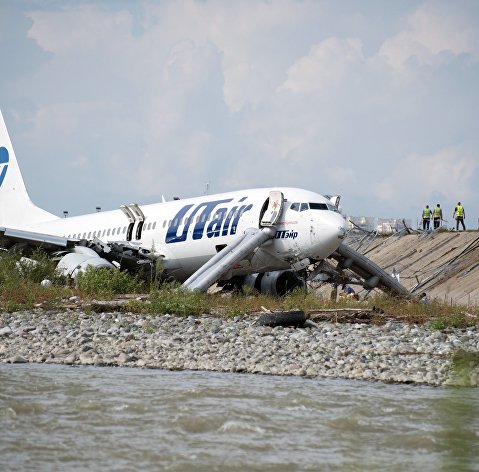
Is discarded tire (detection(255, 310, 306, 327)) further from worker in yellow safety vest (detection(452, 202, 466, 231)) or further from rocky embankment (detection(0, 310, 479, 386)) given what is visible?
worker in yellow safety vest (detection(452, 202, 466, 231))

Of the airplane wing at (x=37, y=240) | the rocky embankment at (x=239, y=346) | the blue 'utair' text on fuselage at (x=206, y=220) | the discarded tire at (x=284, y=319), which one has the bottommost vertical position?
the rocky embankment at (x=239, y=346)

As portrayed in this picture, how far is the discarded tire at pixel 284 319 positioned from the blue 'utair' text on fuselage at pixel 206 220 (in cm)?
882

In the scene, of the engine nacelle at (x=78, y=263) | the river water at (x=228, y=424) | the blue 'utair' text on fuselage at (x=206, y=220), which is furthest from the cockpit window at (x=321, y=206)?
the river water at (x=228, y=424)

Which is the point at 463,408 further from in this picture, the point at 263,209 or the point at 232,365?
the point at 263,209

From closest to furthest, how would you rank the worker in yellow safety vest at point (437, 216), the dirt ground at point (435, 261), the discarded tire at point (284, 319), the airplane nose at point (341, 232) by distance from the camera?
the discarded tire at point (284, 319) → the airplane nose at point (341, 232) → the dirt ground at point (435, 261) → the worker in yellow safety vest at point (437, 216)

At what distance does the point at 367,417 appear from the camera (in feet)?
34.6

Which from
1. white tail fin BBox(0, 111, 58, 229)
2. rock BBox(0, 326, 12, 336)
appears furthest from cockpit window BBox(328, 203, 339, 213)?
white tail fin BBox(0, 111, 58, 229)

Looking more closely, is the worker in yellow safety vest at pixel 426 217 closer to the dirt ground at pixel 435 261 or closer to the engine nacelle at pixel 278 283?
the dirt ground at pixel 435 261

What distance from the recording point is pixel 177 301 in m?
22.4

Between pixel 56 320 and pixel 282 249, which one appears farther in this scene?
pixel 282 249

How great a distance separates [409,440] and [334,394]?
289 centimetres

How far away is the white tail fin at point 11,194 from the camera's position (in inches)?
1588

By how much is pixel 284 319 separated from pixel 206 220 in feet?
32.9

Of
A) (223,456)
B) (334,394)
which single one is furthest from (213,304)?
(223,456)
